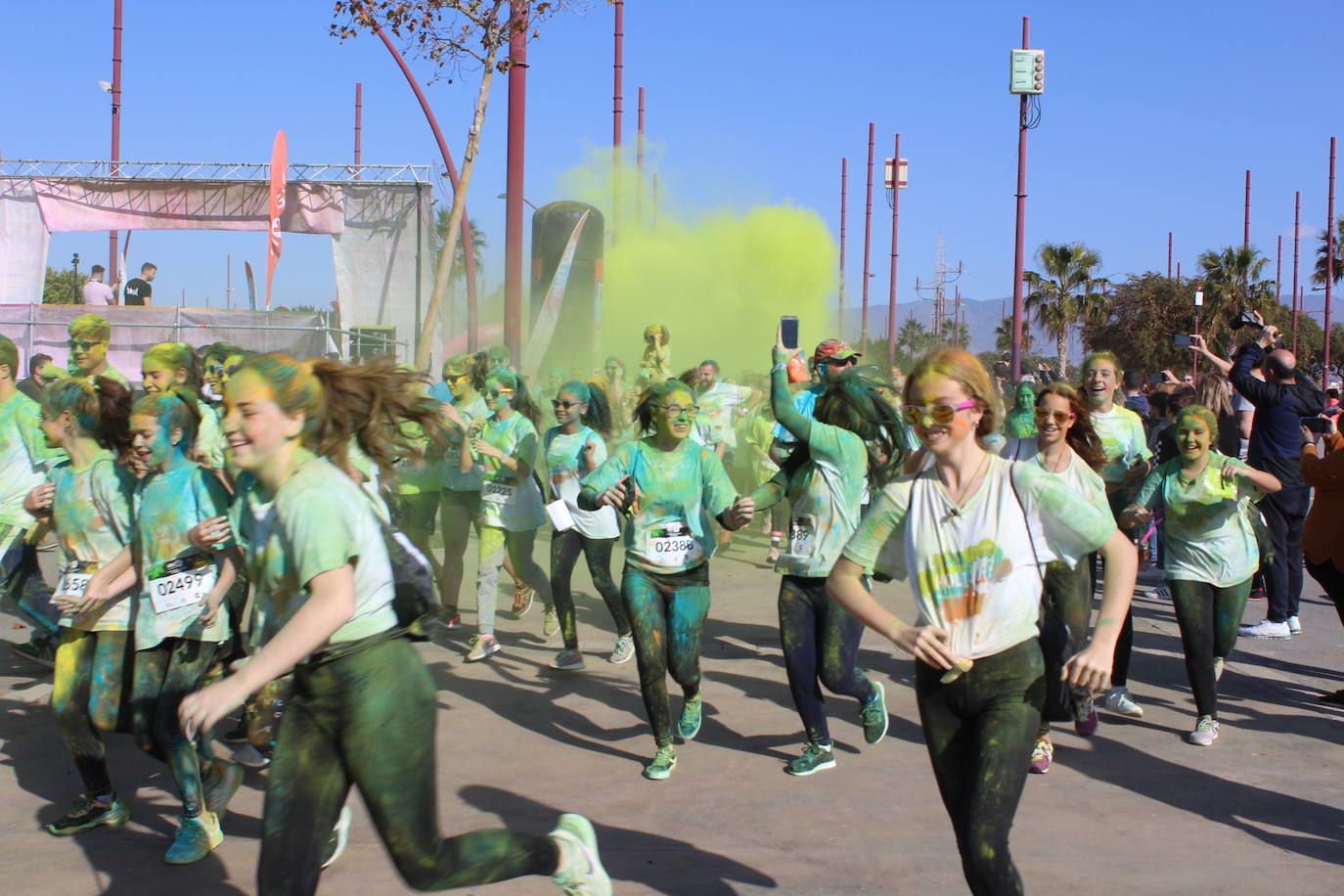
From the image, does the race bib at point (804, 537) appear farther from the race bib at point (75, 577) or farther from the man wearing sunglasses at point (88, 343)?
the man wearing sunglasses at point (88, 343)

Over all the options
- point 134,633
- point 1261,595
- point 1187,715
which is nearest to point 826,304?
point 1261,595

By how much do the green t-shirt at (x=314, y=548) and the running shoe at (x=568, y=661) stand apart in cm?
469

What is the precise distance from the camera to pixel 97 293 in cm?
2075

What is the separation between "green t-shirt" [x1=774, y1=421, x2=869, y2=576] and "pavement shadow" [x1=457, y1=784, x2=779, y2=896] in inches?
59.3

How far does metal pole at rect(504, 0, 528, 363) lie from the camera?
578 inches

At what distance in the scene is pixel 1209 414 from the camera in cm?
667

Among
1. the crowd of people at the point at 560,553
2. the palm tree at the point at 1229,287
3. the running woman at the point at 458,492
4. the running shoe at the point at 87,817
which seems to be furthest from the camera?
the palm tree at the point at 1229,287

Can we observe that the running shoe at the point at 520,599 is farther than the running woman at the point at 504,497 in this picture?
Yes

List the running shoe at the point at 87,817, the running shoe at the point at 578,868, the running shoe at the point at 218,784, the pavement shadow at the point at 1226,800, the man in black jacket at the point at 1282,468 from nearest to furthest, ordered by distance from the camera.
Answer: the running shoe at the point at 578,868, the running shoe at the point at 218,784, the running shoe at the point at 87,817, the pavement shadow at the point at 1226,800, the man in black jacket at the point at 1282,468

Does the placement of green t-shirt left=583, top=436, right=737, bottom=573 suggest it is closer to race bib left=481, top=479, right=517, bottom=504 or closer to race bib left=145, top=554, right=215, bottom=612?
race bib left=145, top=554, right=215, bottom=612

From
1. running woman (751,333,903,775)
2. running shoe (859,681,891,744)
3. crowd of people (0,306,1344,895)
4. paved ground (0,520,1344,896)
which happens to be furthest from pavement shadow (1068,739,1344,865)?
running woman (751,333,903,775)

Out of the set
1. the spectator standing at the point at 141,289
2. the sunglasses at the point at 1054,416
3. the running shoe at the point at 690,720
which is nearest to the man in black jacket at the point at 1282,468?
the sunglasses at the point at 1054,416

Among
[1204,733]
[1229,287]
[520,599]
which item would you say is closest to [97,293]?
[520,599]

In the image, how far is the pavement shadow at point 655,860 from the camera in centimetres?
457
